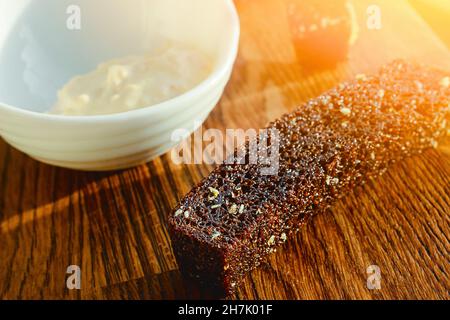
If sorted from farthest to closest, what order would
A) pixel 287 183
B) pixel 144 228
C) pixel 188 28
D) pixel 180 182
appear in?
pixel 188 28 → pixel 180 182 → pixel 144 228 → pixel 287 183

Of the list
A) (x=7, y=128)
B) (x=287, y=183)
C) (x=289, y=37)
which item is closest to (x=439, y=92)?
(x=287, y=183)

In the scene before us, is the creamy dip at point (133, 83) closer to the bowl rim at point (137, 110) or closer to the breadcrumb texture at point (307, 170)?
the bowl rim at point (137, 110)

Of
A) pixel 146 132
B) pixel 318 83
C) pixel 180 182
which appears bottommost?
pixel 180 182

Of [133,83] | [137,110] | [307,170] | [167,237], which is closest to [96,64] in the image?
[133,83]

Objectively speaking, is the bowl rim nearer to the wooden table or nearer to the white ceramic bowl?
the white ceramic bowl

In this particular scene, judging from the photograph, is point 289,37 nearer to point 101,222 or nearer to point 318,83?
point 318,83

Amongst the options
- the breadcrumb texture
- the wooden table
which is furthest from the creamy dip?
the breadcrumb texture
